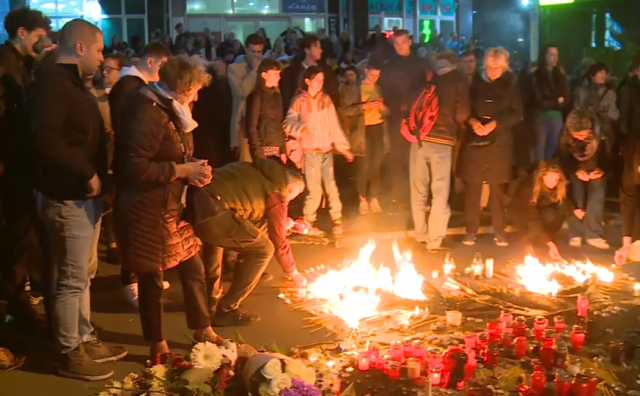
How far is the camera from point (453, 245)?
8688 millimetres

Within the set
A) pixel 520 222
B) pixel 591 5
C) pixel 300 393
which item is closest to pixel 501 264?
pixel 520 222

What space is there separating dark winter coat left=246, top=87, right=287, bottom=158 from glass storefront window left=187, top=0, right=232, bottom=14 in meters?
17.9

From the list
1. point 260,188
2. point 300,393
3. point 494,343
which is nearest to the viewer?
point 300,393

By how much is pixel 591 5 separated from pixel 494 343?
36.0 ft

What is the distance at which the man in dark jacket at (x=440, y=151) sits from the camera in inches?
328

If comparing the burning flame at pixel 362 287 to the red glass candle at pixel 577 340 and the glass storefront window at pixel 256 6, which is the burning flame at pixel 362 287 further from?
the glass storefront window at pixel 256 6

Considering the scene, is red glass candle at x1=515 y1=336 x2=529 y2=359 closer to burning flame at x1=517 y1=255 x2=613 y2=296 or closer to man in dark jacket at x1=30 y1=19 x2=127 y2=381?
burning flame at x1=517 y1=255 x2=613 y2=296

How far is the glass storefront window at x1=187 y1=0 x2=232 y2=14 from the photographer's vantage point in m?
25.7

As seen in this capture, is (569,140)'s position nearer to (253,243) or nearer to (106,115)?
(253,243)

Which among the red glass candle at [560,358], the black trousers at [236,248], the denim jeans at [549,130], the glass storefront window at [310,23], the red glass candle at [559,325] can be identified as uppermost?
the glass storefront window at [310,23]

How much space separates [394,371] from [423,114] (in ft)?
13.0

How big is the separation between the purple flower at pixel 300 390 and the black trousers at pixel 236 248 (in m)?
1.78

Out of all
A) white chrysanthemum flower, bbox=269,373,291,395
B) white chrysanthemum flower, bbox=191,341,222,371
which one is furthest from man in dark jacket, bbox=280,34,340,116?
white chrysanthemum flower, bbox=269,373,291,395

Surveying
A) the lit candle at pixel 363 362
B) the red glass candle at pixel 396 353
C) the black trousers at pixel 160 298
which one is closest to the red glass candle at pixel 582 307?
the red glass candle at pixel 396 353
